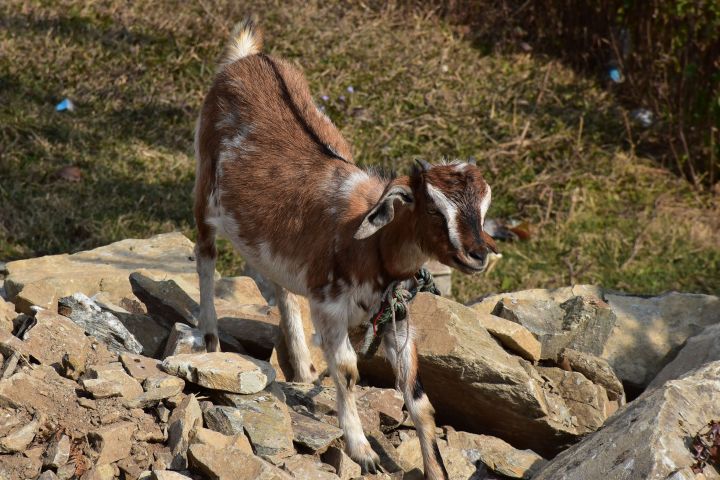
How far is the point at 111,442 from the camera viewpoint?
14.1ft

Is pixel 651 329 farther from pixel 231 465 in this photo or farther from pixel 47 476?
pixel 47 476

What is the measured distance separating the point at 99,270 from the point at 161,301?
663mm

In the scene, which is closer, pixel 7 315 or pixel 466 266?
pixel 466 266

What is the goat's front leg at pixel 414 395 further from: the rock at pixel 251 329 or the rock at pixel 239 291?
the rock at pixel 239 291

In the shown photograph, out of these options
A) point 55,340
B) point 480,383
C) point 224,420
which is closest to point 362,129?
point 480,383

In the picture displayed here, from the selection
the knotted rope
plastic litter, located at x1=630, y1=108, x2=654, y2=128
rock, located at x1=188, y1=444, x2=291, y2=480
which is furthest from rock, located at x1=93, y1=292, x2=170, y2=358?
plastic litter, located at x1=630, y1=108, x2=654, y2=128

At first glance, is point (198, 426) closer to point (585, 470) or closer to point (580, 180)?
point (585, 470)

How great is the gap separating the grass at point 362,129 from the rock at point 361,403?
2457mm

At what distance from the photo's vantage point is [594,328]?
619 cm

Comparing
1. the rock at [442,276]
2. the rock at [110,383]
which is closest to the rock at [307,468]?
the rock at [110,383]

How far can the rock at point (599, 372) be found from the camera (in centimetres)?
572

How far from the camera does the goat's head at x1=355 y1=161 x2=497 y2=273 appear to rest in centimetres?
435

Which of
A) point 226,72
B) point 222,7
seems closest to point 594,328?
point 226,72

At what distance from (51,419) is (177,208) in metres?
4.08
